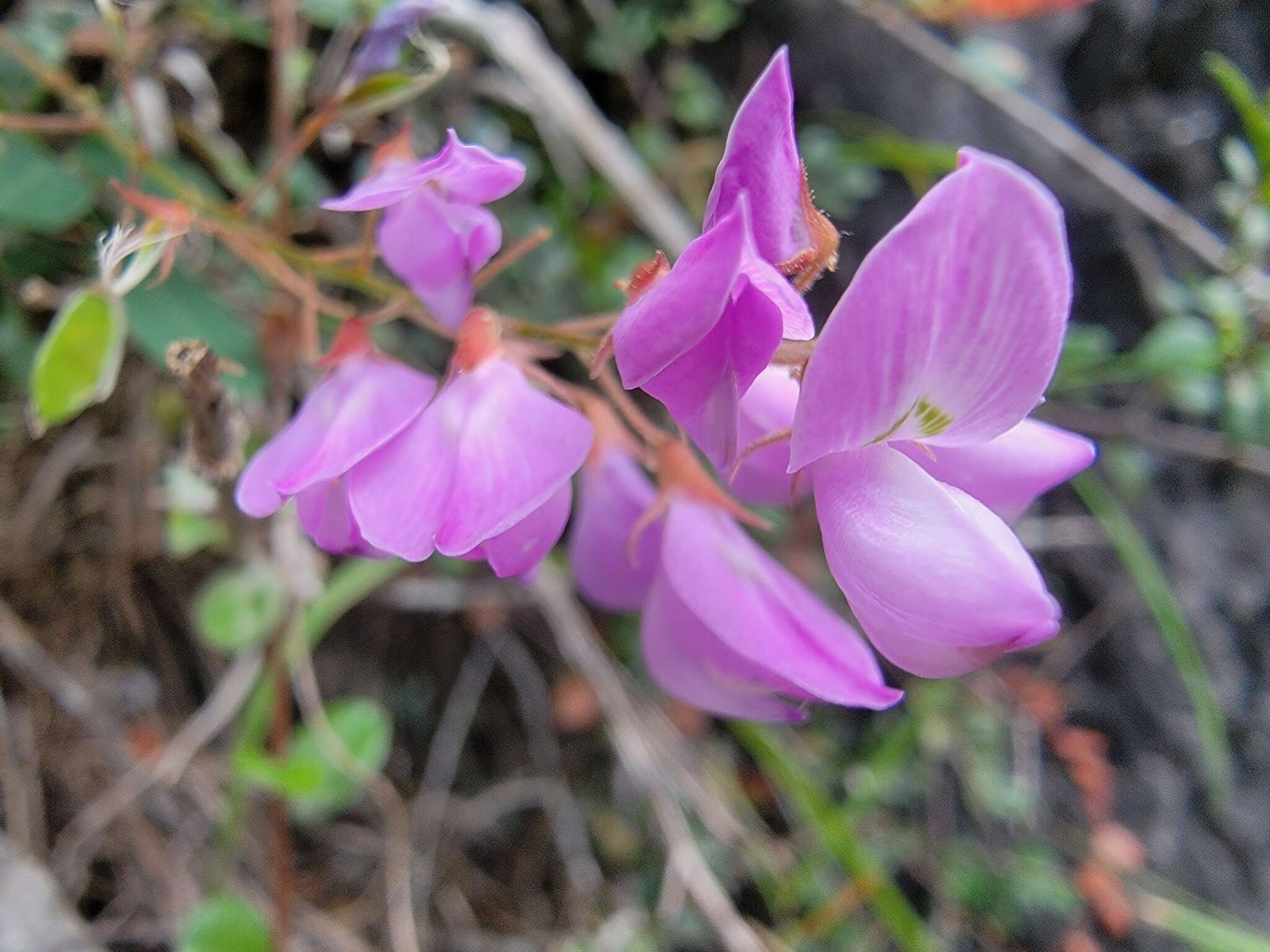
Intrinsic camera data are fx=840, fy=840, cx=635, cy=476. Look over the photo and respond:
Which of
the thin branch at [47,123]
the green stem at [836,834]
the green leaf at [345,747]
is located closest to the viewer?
the thin branch at [47,123]

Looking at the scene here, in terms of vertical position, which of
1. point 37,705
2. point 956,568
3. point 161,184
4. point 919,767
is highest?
point 956,568

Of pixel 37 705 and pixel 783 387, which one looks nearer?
pixel 783 387

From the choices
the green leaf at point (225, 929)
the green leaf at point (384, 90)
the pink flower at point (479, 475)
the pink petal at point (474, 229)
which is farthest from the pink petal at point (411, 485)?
the green leaf at point (225, 929)

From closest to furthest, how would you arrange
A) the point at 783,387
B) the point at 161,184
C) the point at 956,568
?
the point at 956,568
the point at 783,387
the point at 161,184

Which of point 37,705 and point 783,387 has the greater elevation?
point 783,387

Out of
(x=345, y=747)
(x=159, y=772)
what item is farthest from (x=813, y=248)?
(x=159, y=772)

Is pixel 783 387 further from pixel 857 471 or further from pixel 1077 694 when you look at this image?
pixel 1077 694

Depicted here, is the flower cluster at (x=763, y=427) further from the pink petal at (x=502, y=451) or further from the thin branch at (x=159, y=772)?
Result: the thin branch at (x=159, y=772)

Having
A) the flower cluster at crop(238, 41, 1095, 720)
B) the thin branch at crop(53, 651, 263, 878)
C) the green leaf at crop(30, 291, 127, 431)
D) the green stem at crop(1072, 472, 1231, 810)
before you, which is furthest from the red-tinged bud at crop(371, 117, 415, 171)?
the green stem at crop(1072, 472, 1231, 810)

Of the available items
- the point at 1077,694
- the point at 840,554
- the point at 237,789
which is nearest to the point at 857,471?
the point at 840,554
